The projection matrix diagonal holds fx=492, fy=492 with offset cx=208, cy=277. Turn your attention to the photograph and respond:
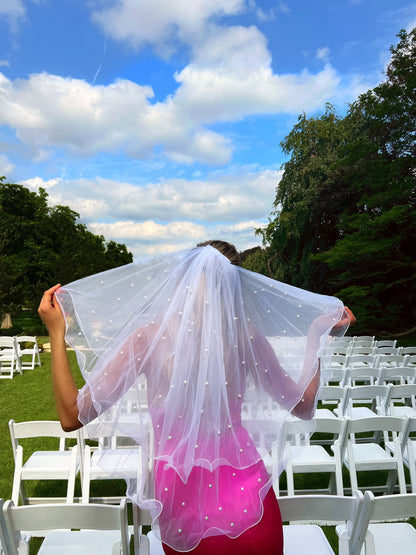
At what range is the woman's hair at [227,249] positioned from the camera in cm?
211

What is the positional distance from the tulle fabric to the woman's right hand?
4 cm

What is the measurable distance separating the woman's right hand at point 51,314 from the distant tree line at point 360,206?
17637mm

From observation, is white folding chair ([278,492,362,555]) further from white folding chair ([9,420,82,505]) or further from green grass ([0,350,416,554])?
white folding chair ([9,420,82,505])

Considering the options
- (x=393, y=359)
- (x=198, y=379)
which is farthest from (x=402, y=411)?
(x=198, y=379)

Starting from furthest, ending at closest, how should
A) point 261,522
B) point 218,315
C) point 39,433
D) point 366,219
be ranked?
point 366,219, point 39,433, point 218,315, point 261,522

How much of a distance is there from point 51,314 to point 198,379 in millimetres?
662

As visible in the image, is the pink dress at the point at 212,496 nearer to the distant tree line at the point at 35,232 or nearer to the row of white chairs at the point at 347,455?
the row of white chairs at the point at 347,455

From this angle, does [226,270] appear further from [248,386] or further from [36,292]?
[36,292]

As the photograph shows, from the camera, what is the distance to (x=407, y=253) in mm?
21766

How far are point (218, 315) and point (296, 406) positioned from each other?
51 cm

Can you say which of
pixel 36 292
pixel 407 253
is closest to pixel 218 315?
pixel 407 253

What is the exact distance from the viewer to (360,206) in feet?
76.6

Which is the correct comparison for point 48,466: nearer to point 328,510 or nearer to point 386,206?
point 328,510

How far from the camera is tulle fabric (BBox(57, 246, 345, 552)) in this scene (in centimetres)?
176
